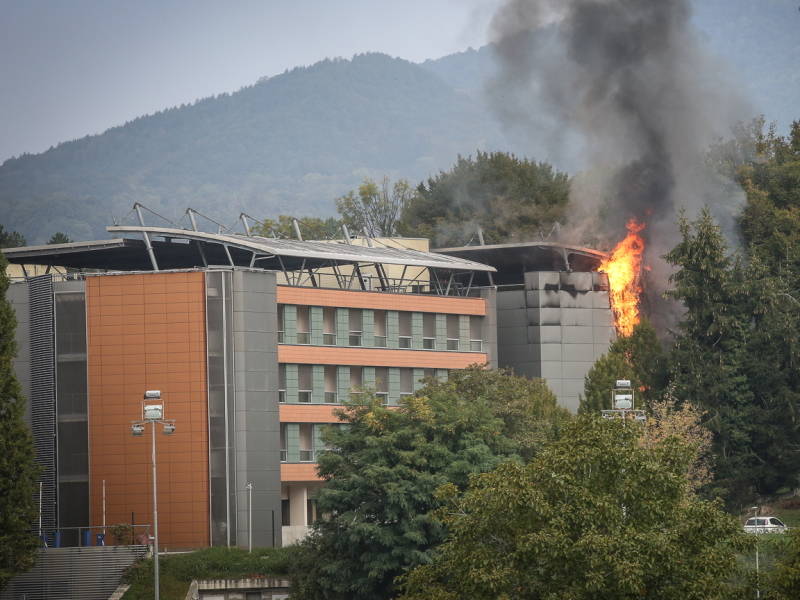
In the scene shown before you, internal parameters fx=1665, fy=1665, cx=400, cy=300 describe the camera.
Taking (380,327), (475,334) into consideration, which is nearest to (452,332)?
(475,334)

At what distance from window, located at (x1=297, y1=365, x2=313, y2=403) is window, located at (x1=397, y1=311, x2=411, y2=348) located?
826 cm

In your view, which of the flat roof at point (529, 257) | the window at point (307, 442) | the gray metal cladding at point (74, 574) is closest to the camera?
the gray metal cladding at point (74, 574)

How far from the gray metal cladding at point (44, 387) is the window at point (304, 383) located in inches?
594

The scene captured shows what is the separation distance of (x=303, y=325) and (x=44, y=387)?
53.5ft

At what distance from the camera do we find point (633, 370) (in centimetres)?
10838

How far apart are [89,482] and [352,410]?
20904 mm

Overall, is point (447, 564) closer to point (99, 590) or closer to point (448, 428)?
point (448, 428)

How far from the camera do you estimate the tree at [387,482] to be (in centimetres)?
7381

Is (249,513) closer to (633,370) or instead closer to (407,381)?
(407,381)

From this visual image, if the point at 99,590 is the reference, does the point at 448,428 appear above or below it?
above

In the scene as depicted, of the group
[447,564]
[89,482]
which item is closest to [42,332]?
[89,482]

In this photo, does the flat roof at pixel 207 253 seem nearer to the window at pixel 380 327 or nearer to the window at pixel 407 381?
the window at pixel 380 327

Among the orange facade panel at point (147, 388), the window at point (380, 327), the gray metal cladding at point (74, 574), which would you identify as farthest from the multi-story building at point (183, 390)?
the window at point (380, 327)

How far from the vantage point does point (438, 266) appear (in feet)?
362
